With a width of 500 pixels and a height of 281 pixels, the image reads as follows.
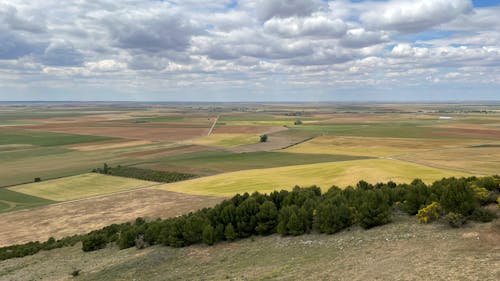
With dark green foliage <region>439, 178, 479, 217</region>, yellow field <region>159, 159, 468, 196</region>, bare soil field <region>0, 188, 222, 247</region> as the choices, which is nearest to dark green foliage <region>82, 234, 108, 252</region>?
bare soil field <region>0, 188, 222, 247</region>

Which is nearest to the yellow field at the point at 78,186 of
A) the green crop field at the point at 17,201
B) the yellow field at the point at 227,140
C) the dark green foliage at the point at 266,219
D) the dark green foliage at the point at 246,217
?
the green crop field at the point at 17,201

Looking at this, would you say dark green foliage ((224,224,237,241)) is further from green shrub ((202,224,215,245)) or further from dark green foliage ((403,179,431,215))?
dark green foliage ((403,179,431,215))

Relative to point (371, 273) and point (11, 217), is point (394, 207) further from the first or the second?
point (11, 217)

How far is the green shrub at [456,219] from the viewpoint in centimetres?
2162

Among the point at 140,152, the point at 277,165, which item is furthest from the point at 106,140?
the point at 277,165

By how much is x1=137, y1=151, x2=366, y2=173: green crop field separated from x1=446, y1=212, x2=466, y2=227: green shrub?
62262 mm

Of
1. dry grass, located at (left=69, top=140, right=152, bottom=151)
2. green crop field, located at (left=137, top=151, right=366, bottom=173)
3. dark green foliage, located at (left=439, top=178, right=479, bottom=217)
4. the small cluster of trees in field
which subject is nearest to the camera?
dark green foliage, located at (left=439, top=178, right=479, bottom=217)

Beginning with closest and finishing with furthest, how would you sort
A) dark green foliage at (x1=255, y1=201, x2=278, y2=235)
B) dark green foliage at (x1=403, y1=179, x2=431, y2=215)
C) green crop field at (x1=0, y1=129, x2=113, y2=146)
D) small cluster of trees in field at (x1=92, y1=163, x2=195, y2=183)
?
1. dark green foliage at (x1=403, y1=179, x2=431, y2=215)
2. dark green foliage at (x1=255, y1=201, x2=278, y2=235)
3. small cluster of trees in field at (x1=92, y1=163, x2=195, y2=183)
4. green crop field at (x1=0, y1=129, x2=113, y2=146)

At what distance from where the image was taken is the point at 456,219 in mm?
21672

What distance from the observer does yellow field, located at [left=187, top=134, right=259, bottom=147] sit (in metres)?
132

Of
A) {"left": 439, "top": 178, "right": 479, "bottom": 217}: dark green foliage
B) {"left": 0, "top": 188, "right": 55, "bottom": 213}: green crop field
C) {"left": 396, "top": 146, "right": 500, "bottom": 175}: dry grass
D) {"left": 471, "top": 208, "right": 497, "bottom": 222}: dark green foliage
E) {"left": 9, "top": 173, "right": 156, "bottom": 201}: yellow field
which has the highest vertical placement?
{"left": 439, "top": 178, "right": 479, "bottom": 217}: dark green foliage

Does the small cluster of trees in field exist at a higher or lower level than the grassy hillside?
lower

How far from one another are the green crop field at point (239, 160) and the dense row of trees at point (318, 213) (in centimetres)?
5034

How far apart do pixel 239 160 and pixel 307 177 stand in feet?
102
